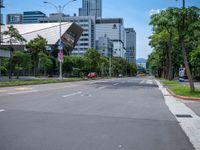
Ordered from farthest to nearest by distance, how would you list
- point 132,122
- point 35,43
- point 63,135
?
point 35,43 → point 132,122 → point 63,135

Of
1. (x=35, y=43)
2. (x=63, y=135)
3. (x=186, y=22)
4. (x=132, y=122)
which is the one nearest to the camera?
(x=63, y=135)

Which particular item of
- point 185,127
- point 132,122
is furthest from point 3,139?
point 185,127

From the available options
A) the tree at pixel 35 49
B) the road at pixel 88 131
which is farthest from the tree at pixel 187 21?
the tree at pixel 35 49

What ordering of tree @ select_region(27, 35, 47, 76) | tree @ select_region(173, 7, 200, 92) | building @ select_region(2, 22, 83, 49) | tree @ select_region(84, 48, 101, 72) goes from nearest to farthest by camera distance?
tree @ select_region(173, 7, 200, 92), tree @ select_region(27, 35, 47, 76), tree @ select_region(84, 48, 101, 72), building @ select_region(2, 22, 83, 49)

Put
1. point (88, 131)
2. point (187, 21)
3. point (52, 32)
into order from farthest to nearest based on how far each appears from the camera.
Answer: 1. point (52, 32)
2. point (187, 21)
3. point (88, 131)

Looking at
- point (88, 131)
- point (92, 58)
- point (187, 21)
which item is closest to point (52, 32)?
point (92, 58)

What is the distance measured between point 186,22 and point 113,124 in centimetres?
1751

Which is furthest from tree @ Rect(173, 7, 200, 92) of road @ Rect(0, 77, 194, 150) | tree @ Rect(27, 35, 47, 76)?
tree @ Rect(27, 35, 47, 76)

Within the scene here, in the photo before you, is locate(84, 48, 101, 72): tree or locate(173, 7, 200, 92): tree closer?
locate(173, 7, 200, 92): tree

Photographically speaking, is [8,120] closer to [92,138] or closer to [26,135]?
[26,135]

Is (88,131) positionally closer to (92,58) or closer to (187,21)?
(187,21)

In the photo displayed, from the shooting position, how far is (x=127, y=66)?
653 ft

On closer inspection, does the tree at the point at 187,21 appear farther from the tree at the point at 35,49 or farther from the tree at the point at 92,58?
the tree at the point at 92,58

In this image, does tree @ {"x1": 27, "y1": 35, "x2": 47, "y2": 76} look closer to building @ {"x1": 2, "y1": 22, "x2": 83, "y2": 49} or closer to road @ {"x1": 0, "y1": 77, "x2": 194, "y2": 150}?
building @ {"x1": 2, "y1": 22, "x2": 83, "y2": 49}
